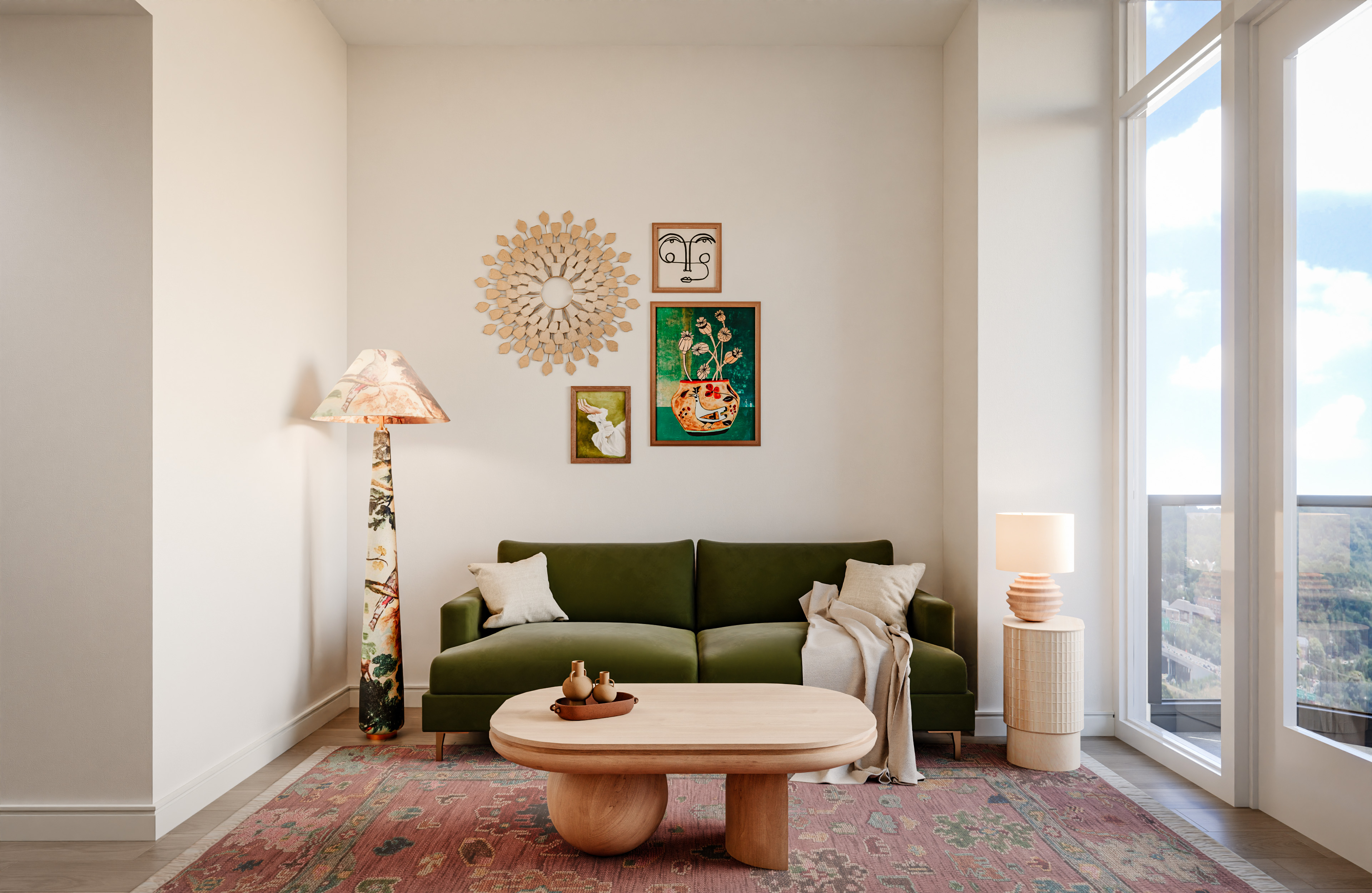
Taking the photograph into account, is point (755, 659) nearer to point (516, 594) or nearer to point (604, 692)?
point (604, 692)

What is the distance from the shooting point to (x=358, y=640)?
14.1 feet

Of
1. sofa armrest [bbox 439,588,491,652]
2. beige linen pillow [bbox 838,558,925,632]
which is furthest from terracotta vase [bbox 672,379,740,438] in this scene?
sofa armrest [bbox 439,588,491,652]

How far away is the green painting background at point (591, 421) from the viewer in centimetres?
427

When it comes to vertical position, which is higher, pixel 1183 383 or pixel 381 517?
pixel 1183 383

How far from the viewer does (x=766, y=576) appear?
3.98 metres

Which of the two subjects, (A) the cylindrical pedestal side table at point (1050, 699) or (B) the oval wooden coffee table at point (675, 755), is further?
(A) the cylindrical pedestal side table at point (1050, 699)

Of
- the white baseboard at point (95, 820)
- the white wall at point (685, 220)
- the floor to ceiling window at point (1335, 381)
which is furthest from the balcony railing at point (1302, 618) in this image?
the white baseboard at point (95, 820)

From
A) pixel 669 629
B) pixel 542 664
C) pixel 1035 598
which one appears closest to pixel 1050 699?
pixel 1035 598

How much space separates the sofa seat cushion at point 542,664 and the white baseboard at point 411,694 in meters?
0.97

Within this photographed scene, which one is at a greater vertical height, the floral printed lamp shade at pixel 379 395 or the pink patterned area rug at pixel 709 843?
the floral printed lamp shade at pixel 379 395

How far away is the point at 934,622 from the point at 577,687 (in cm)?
178

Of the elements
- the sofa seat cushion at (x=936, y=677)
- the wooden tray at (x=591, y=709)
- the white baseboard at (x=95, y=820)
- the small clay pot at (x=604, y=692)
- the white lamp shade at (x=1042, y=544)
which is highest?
the white lamp shade at (x=1042, y=544)

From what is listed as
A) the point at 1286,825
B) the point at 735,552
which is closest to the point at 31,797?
the point at 735,552

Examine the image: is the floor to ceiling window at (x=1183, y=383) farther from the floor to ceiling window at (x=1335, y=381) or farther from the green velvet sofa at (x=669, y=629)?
the green velvet sofa at (x=669, y=629)
